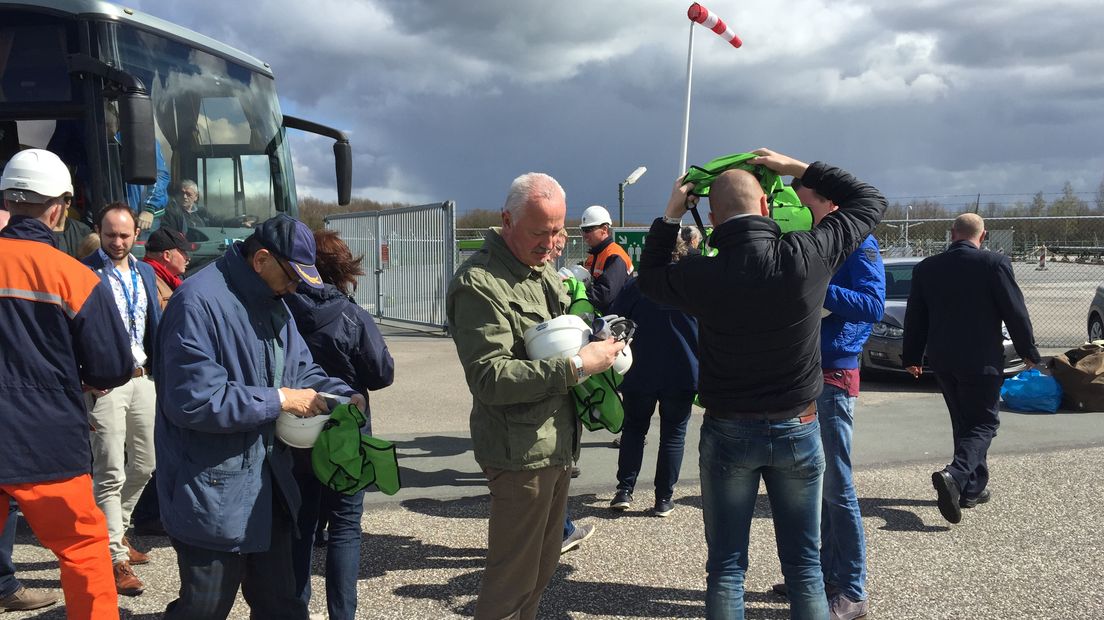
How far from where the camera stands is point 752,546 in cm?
474

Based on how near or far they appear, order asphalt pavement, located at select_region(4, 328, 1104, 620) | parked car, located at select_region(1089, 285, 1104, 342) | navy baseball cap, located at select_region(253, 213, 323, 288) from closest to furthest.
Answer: navy baseball cap, located at select_region(253, 213, 323, 288), asphalt pavement, located at select_region(4, 328, 1104, 620), parked car, located at select_region(1089, 285, 1104, 342)

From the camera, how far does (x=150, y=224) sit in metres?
5.60

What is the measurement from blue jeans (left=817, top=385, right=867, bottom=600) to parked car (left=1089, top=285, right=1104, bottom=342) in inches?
405

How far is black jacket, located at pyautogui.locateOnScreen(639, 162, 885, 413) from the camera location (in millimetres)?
2779

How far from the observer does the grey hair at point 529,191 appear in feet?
9.25

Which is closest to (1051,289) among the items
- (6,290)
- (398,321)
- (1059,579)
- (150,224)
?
(398,321)

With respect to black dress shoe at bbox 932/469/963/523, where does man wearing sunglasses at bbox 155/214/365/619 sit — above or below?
above

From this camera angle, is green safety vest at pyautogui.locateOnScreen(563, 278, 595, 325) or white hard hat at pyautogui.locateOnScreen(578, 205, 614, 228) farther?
white hard hat at pyautogui.locateOnScreen(578, 205, 614, 228)

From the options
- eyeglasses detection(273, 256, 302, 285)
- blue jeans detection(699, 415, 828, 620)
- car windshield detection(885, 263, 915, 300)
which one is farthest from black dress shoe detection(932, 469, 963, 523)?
car windshield detection(885, 263, 915, 300)

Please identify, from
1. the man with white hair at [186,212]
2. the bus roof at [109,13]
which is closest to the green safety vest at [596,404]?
the man with white hair at [186,212]

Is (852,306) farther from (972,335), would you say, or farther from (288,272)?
(288,272)

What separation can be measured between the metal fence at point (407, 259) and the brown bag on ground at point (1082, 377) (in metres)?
9.99

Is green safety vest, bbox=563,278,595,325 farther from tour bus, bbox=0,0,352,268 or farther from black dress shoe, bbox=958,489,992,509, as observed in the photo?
black dress shoe, bbox=958,489,992,509

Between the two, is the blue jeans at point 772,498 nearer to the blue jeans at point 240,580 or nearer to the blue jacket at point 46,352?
the blue jeans at point 240,580
